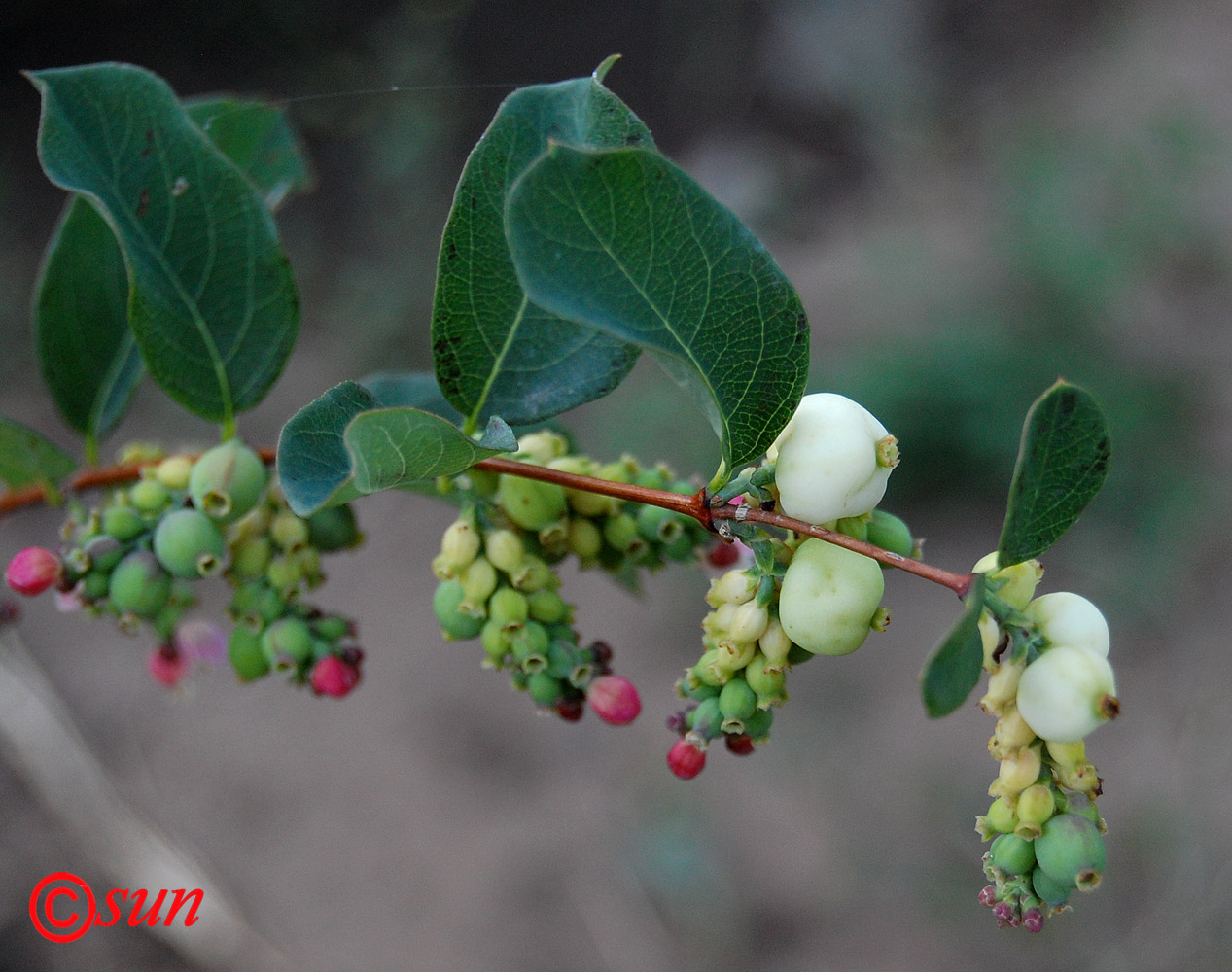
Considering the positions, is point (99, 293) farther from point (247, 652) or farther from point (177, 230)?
point (247, 652)

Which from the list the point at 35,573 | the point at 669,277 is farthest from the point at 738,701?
the point at 35,573

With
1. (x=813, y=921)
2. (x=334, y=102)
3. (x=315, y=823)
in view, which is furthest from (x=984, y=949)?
(x=334, y=102)

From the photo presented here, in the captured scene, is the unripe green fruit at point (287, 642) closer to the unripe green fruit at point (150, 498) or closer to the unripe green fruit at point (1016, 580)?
the unripe green fruit at point (150, 498)

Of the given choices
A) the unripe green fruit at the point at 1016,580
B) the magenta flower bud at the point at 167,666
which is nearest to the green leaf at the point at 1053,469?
the unripe green fruit at the point at 1016,580

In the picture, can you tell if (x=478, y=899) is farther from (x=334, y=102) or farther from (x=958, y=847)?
(x=334, y=102)

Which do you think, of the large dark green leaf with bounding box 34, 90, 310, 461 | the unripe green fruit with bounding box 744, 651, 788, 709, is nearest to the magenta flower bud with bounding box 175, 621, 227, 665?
the large dark green leaf with bounding box 34, 90, 310, 461

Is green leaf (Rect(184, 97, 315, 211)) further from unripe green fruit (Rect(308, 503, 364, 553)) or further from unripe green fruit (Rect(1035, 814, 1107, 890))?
unripe green fruit (Rect(1035, 814, 1107, 890))
